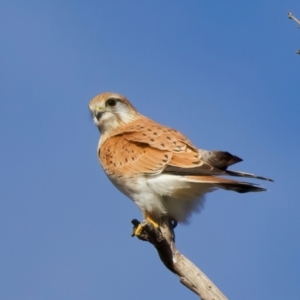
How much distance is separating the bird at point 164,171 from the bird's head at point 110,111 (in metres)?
0.28

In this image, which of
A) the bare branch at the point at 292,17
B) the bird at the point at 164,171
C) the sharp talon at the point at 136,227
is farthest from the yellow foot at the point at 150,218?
the bare branch at the point at 292,17

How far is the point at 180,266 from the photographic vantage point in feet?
15.4

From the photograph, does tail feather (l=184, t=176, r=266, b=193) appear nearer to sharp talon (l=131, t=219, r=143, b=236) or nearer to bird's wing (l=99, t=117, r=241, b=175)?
→ bird's wing (l=99, t=117, r=241, b=175)

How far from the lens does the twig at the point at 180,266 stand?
4.43m

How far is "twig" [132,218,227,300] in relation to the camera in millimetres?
4430

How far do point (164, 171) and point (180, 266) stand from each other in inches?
37.2

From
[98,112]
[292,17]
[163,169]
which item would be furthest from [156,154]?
[292,17]

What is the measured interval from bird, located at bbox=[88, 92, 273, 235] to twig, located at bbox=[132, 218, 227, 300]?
0.33 ft

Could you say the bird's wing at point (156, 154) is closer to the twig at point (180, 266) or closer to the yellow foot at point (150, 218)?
the yellow foot at point (150, 218)

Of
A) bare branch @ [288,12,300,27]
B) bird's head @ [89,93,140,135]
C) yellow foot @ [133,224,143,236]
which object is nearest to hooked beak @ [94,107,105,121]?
bird's head @ [89,93,140,135]

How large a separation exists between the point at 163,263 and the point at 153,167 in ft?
3.03

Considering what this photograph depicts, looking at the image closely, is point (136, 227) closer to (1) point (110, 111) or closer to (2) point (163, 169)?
(2) point (163, 169)

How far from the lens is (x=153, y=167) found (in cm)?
548

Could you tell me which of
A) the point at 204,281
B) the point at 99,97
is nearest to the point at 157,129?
the point at 99,97
